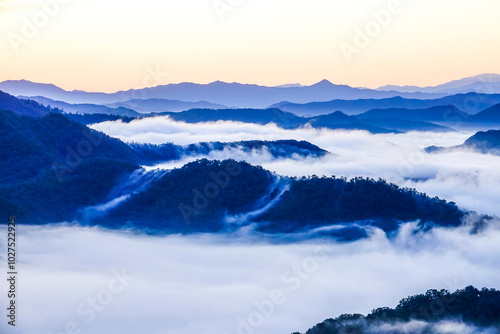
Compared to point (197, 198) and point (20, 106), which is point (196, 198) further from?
point (20, 106)

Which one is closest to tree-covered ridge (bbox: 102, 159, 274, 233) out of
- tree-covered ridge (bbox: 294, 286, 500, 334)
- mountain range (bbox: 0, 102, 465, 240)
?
mountain range (bbox: 0, 102, 465, 240)

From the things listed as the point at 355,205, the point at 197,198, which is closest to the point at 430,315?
the point at 355,205

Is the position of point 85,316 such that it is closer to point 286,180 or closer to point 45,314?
point 45,314

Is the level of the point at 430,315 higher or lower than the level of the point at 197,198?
lower

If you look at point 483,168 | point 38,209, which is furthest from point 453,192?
point 38,209

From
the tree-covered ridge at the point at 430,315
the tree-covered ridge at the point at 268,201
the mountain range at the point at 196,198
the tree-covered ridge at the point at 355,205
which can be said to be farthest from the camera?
the mountain range at the point at 196,198

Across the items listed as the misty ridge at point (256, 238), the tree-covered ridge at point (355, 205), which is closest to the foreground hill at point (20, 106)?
the misty ridge at point (256, 238)

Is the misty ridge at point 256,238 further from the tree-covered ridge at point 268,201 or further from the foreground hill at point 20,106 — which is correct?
the foreground hill at point 20,106

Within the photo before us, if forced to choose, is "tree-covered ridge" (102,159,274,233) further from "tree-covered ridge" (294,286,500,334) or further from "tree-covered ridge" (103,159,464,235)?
"tree-covered ridge" (294,286,500,334)
